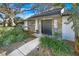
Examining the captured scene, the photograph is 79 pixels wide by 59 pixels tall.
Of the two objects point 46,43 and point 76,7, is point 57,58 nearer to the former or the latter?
point 46,43

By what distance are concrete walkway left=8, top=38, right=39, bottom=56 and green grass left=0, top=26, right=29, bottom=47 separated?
3.5 inches

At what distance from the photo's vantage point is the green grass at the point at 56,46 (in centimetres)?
188

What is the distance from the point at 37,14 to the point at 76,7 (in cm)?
45

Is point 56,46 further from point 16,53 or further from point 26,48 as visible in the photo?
point 16,53

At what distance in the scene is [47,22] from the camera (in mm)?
1911

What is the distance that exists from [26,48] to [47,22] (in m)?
0.39

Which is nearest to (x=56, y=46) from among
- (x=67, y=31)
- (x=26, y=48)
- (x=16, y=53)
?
(x=67, y=31)

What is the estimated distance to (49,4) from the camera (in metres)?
1.91

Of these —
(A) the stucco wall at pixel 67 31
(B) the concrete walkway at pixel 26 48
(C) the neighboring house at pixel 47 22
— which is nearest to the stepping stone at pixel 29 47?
(B) the concrete walkway at pixel 26 48

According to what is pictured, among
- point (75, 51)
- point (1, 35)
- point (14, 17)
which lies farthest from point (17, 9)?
point (75, 51)

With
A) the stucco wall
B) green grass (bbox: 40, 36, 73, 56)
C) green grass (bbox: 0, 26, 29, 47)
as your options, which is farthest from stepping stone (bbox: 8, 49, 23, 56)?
the stucco wall

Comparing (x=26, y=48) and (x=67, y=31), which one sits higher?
(x=67, y=31)

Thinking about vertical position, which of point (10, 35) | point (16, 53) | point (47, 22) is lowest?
point (16, 53)

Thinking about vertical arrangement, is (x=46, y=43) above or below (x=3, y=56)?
above
